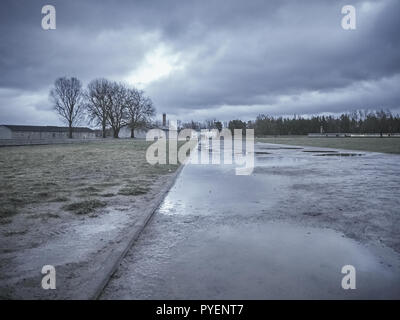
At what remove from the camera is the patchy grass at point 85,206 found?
568cm

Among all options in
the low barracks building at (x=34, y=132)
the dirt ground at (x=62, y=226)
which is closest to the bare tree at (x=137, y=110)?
the low barracks building at (x=34, y=132)

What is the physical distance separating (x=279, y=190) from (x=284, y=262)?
4.68 metres

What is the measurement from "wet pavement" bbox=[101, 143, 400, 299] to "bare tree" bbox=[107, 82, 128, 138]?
6272cm

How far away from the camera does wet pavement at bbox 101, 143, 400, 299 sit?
276cm

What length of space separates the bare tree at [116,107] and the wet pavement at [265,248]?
62.7 meters

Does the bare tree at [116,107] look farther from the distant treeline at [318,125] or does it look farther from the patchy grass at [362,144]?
the distant treeline at [318,125]

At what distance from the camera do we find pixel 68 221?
5.02 metres

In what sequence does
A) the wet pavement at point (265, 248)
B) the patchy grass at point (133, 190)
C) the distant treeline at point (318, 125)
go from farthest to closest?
the distant treeline at point (318, 125), the patchy grass at point (133, 190), the wet pavement at point (265, 248)

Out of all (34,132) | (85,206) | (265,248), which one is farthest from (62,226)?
(34,132)

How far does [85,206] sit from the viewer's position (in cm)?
601

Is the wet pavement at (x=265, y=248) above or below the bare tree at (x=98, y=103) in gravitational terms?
below

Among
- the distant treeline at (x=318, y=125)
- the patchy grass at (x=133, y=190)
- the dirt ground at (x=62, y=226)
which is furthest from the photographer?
the distant treeline at (x=318, y=125)

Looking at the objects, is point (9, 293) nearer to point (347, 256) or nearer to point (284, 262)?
point (284, 262)
